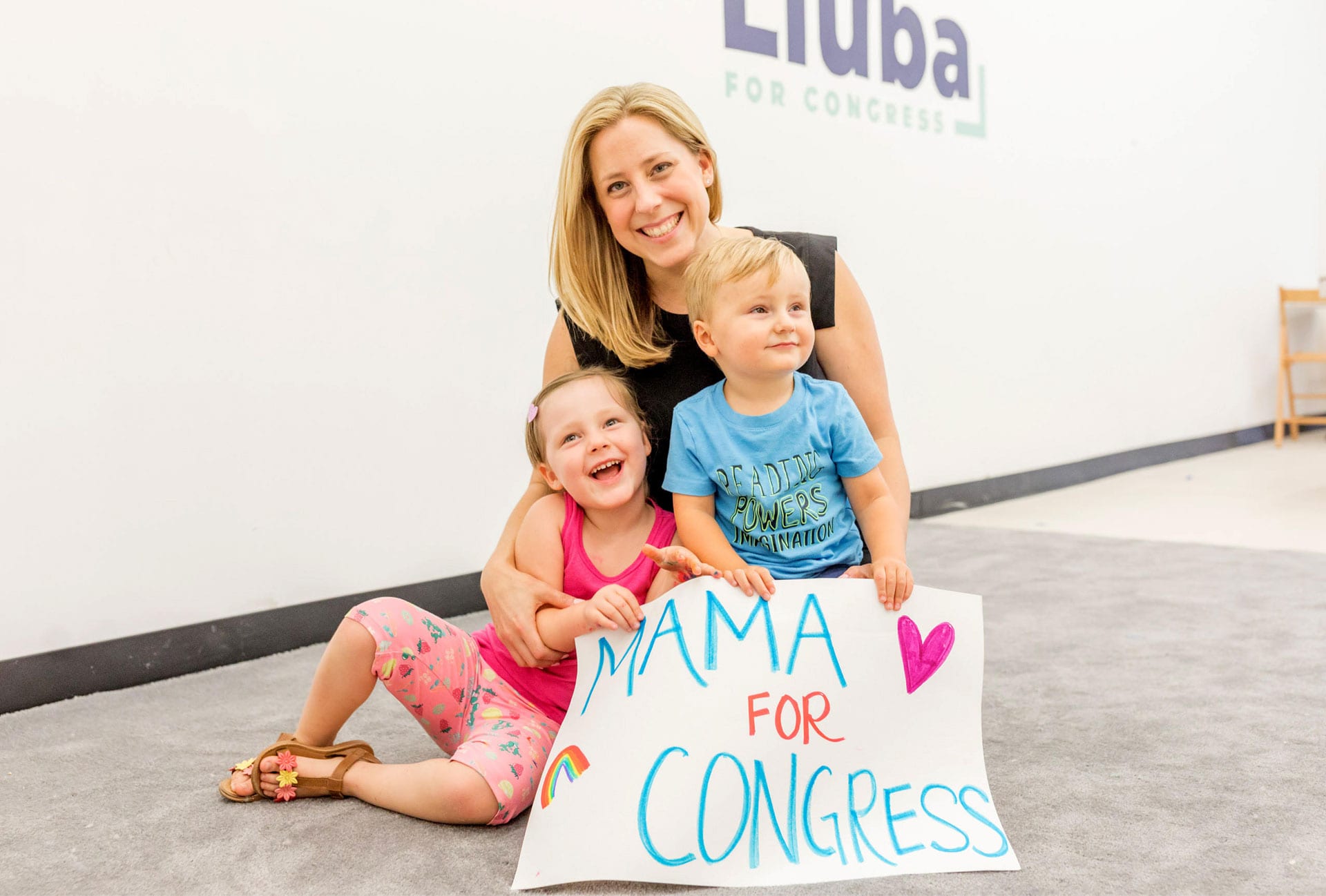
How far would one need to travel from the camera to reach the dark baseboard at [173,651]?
2.08 m

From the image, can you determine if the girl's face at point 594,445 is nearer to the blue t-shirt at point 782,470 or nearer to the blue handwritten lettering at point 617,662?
the blue t-shirt at point 782,470

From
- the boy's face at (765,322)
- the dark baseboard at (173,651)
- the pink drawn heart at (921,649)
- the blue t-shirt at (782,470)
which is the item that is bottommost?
the dark baseboard at (173,651)

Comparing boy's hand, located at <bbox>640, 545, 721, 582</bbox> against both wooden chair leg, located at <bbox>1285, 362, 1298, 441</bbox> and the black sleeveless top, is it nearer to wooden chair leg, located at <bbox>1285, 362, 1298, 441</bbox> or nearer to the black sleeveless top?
the black sleeveless top

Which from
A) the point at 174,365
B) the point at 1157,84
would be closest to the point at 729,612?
the point at 174,365

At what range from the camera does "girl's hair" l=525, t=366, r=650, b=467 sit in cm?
152

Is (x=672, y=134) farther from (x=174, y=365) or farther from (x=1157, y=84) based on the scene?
(x=1157, y=84)

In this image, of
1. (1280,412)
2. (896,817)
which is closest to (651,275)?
(896,817)

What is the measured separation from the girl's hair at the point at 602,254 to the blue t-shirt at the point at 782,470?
0.69 feet

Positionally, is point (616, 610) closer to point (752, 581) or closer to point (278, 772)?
point (752, 581)

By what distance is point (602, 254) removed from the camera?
5.35ft

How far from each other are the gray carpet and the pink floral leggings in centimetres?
8

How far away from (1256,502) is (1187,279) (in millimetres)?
1772

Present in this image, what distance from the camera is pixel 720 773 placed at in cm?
124

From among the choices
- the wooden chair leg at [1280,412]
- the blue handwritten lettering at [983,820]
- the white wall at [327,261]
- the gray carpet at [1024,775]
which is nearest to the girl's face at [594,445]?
the gray carpet at [1024,775]
